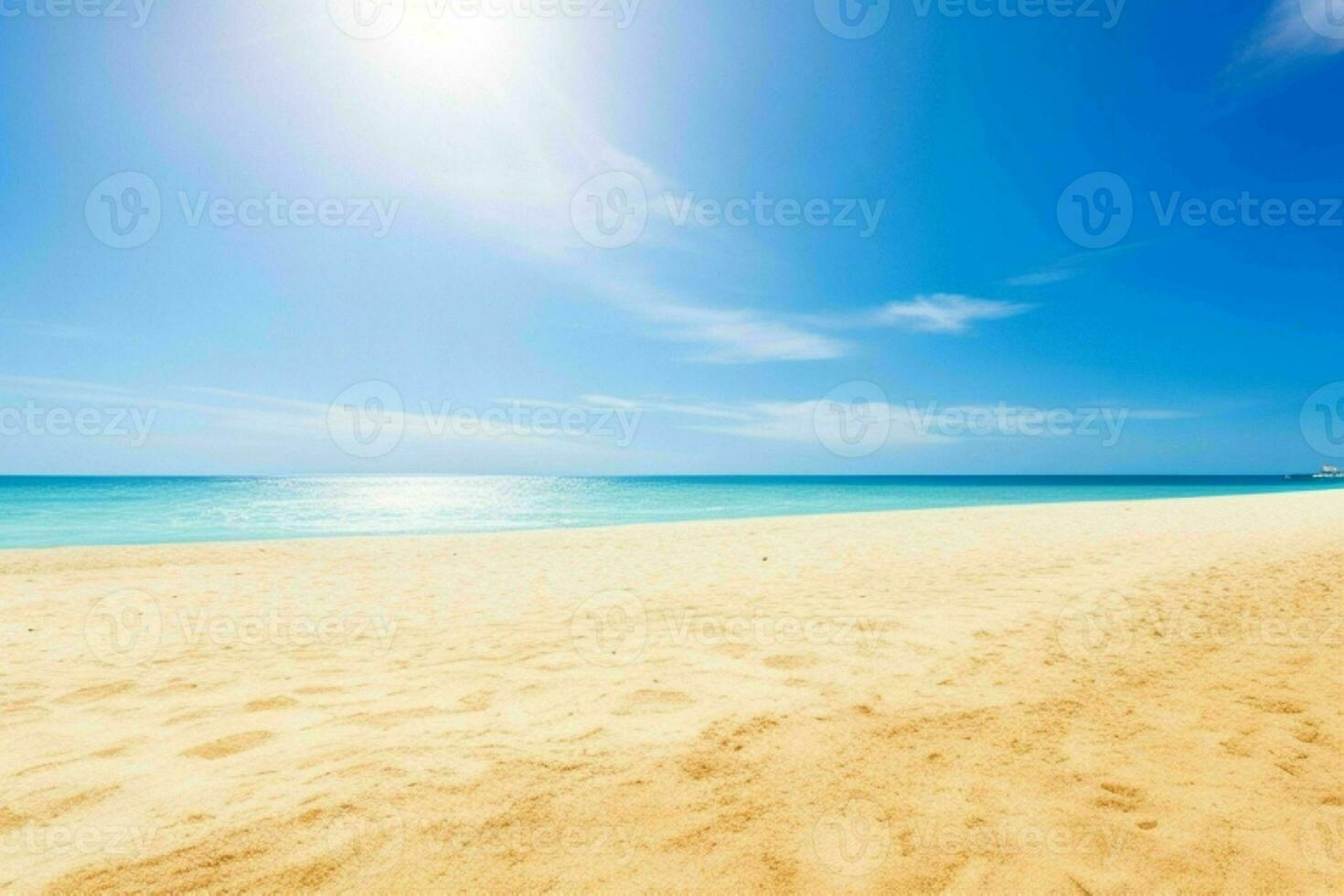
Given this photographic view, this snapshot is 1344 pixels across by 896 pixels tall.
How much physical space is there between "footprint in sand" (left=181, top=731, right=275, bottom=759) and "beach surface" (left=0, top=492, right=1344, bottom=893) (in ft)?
0.08

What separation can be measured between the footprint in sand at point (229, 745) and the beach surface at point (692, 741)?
0.02 m

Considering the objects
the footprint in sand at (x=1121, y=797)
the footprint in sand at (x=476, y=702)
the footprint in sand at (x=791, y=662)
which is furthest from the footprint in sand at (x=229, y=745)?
the footprint in sand at (x=1121, y=797)

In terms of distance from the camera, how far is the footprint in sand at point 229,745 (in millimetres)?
3914

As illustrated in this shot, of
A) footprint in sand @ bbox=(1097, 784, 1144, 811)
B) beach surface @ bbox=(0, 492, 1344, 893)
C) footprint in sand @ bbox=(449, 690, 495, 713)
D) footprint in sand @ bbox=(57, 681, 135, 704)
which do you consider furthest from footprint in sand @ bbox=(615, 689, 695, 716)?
footprint in sand @ bbox=(57, 681, 135, 704)

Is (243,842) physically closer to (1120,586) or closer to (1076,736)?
(1076,736)

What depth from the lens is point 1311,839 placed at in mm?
2904

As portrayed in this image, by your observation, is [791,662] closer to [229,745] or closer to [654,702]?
[654,702]

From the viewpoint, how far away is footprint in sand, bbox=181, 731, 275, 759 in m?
3.91

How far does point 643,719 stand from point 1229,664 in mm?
5041

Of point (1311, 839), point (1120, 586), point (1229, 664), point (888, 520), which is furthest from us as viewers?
point (888, 520)

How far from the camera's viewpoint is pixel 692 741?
3.95 metres

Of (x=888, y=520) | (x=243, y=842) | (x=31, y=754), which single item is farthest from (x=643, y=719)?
(x=888, y=520)

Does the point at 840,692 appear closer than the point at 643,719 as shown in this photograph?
No

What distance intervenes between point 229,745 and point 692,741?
305 centimetres
